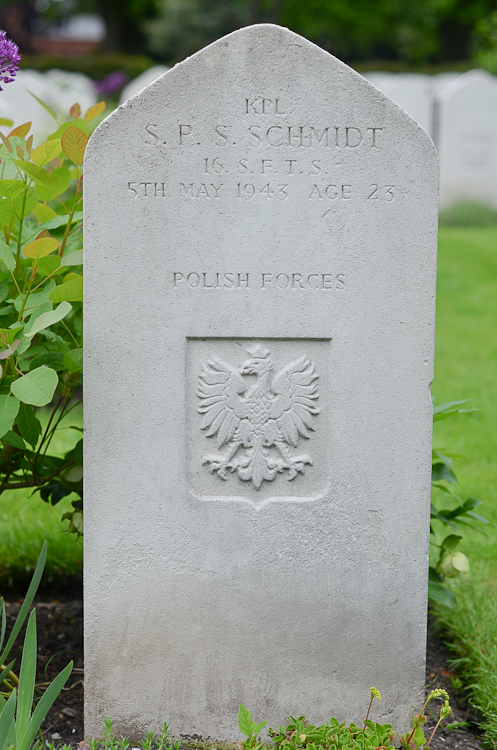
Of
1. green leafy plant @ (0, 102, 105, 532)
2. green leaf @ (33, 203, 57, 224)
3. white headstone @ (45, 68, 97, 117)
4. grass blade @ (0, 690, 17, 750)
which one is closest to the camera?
grass blade @ (0, 690, 17, 750)

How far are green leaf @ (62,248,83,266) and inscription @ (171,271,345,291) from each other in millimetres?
287

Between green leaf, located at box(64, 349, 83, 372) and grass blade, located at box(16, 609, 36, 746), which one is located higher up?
green leaf, located at box(64, 349, 83, 372)

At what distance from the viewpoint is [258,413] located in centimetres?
214

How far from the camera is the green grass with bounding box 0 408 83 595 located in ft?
10.1

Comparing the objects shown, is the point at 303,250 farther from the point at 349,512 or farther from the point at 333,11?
the point at 333,11

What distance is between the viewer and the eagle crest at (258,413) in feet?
6.86

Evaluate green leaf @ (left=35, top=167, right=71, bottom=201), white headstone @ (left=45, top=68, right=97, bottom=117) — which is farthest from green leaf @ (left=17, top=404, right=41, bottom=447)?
white headstone @ (left=45, top=68, right=97, bottom=117)

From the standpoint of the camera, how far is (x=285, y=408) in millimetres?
2117

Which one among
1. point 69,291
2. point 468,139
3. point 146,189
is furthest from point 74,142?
point 468,139

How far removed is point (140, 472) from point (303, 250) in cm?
76

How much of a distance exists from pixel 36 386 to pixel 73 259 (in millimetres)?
420

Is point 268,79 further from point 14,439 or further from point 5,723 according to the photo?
point 5,723

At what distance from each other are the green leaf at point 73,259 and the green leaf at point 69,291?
57 mm

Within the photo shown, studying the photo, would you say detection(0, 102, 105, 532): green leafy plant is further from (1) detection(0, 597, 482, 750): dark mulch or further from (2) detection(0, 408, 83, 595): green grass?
(2) detection(0, 408, 83, 595): green grass
